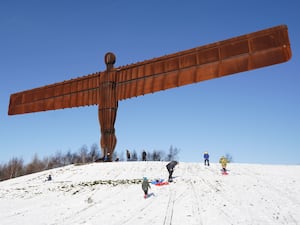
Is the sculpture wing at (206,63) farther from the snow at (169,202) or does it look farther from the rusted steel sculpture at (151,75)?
the snow at (169,202)

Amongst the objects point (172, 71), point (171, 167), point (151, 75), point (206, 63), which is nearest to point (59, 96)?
point (151, 75)

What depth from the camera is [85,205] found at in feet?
37.1

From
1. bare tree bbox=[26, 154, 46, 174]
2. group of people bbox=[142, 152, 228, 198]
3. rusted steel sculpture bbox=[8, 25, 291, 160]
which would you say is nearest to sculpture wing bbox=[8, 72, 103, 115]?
rusted steel sculpture bbox=[8, 25, 291, 160]

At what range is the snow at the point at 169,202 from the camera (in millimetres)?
8773

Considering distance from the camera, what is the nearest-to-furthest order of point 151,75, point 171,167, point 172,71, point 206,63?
point 171,167
point 206,63
point 172,71
point 151,75

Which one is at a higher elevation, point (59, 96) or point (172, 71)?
point (172, 71)

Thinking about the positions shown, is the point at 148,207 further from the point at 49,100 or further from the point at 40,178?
the point at 49,100

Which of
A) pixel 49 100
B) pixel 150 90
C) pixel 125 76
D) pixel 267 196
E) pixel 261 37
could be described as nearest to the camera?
pixel 267 196

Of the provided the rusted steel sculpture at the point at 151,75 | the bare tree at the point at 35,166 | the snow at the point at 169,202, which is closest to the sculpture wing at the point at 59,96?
the rusted steel sculpture at the point at 151,75

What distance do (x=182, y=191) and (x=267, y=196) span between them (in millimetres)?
3629

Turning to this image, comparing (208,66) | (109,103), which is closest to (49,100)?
(109,103)

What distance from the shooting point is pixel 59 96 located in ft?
79.6

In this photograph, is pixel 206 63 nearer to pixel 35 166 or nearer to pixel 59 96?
pixel 59 96

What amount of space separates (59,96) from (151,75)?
9.36 meters
